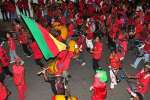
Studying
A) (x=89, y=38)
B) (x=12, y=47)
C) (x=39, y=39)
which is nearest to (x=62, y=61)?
(x=39, y=39)

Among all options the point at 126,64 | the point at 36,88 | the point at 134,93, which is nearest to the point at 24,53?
the point at 36,88

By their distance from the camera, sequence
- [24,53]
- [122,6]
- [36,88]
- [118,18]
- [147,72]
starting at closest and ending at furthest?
[147,72] < [36,88] < [24,53] < [118,18] < [122,6]

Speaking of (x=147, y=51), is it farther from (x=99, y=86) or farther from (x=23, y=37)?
(x=23, y=37)

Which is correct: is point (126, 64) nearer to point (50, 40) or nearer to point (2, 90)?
point (50, 40)

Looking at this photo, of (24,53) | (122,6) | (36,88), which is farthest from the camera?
(122,6)

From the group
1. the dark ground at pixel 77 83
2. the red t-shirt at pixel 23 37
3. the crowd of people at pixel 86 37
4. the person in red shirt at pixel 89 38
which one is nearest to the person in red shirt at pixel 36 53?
the crowd of people at pixel 86 37

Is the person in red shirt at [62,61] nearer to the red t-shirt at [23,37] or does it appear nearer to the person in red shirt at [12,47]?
the person in red shirt at [12,47]

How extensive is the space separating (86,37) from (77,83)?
9.95 ft

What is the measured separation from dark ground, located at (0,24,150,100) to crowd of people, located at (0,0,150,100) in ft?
0.84

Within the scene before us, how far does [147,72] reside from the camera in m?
11.6

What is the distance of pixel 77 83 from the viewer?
45.2ft

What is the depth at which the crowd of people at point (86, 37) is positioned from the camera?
38.9 ft

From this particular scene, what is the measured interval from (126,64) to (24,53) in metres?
4.96

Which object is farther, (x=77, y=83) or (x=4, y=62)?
(x=4, y=62)
